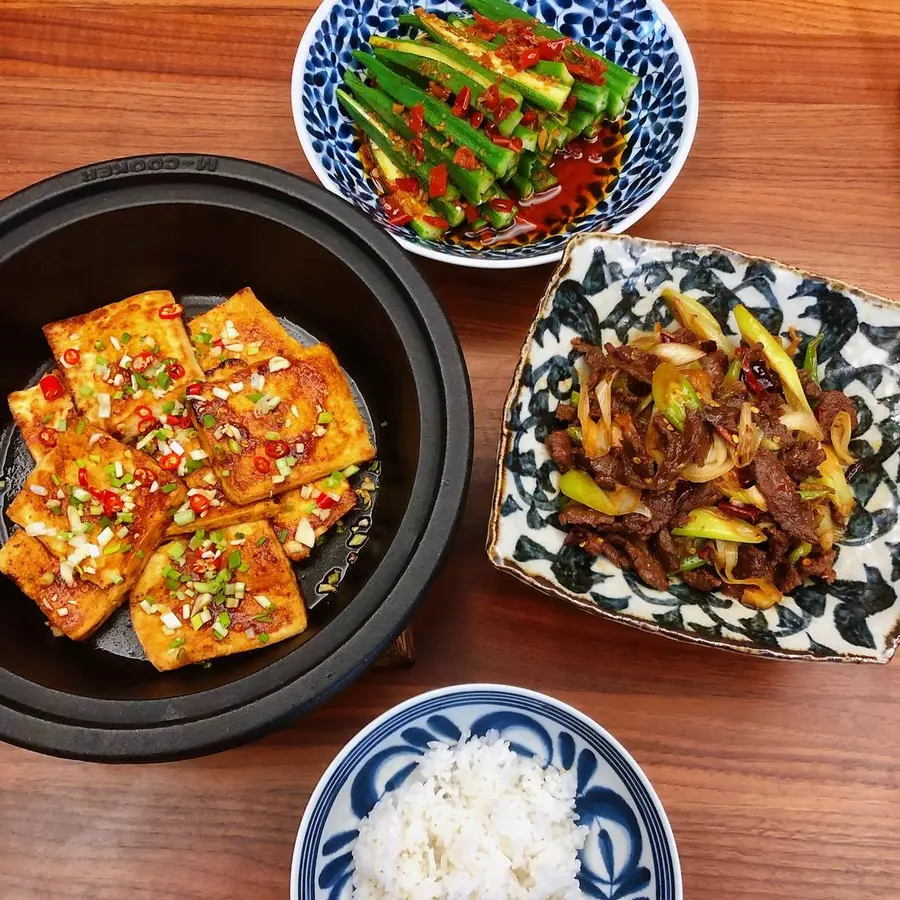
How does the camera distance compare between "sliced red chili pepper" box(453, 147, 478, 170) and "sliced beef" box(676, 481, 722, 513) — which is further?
"sliced red chili pepper" box(453, 147, 478, 170)

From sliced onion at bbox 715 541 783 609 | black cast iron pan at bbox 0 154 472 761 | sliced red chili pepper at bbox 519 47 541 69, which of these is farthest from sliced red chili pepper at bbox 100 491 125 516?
sliced red chili pepper at bbox 519 47 541 69

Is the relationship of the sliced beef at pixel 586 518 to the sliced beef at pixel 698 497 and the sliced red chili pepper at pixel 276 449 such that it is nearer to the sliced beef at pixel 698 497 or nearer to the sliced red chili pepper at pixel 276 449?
the sliced beef at pixel 698 497

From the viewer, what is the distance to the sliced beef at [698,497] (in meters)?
1.64

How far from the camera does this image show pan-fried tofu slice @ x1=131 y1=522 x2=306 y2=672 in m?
1.56

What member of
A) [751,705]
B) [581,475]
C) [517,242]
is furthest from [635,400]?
[751,705]

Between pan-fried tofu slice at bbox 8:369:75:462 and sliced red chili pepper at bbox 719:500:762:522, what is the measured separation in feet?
4.64

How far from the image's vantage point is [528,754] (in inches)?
64.9

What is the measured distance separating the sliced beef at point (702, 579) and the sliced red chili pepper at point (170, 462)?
1.10 meters

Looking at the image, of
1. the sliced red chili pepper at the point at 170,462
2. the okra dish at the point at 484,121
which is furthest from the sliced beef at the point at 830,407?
the sliced red chili pepper at the point at 170,462

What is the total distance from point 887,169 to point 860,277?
37 centimetres

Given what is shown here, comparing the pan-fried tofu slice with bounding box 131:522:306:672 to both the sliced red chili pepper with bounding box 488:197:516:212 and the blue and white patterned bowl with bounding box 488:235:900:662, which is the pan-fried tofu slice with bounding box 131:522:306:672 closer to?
the blue and white patterned bowl with bounding box 488:235:900:662

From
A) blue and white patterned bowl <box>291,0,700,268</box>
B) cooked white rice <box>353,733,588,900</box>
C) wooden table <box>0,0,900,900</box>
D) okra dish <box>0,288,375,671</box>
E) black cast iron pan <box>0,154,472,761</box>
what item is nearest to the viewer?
black cast iron pan <box>0,154,472,761</box>

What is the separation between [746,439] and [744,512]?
0.50 feet

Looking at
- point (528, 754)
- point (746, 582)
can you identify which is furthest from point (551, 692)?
point (746, 582)
